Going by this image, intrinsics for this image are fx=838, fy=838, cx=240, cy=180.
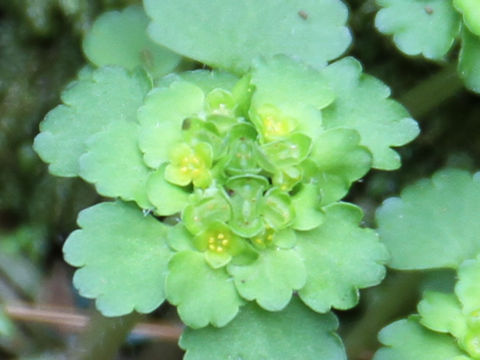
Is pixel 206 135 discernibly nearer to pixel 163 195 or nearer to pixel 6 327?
pixel 163 195

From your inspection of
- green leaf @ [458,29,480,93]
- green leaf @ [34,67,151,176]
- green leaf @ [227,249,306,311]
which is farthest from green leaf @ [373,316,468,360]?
green leaf @ [34,67,151,176]

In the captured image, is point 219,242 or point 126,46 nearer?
point 219,242

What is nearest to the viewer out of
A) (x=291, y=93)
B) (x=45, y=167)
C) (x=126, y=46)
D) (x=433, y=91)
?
(x=291, y=93)

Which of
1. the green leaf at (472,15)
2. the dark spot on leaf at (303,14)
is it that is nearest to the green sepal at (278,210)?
the dark spot on leaf at (303,14)

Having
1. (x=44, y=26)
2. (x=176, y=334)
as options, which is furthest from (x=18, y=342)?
(x=44, y=26)

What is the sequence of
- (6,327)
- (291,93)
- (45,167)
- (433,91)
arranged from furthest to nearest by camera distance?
(45,167) → (6,327) → (433,91) → (291,93)

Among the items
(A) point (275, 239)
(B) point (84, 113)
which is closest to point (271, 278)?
(A) point (275, 239)

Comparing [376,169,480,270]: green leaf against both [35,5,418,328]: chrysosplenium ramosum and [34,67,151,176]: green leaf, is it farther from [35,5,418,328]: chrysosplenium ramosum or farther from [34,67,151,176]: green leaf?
[34,67,151,176]: green leaf
